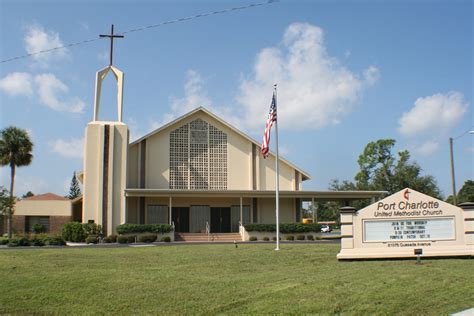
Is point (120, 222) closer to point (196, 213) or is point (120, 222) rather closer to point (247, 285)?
point (196, 213)

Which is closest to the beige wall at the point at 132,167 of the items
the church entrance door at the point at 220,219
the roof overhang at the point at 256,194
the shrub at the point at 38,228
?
the roof overhang at the point at 256,194

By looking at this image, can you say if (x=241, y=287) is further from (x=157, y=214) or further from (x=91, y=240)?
(x=157, y=214)

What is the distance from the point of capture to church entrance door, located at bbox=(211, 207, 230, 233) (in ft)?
124

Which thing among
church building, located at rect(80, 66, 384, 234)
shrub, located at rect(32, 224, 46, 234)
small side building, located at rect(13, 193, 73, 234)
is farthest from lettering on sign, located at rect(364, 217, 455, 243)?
shrub, located at rect(32, 224, 46, 234)

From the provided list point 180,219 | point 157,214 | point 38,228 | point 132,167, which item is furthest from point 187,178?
Result: point 38,228

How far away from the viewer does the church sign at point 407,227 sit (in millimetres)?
14000

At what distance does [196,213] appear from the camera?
3762 cm

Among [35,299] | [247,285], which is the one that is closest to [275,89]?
[247,285]

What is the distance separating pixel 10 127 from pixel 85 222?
1047 centimetres

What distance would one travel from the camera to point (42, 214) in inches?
1710

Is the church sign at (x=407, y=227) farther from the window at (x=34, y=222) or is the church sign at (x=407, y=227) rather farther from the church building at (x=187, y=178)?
the window at (x=34, y=222)

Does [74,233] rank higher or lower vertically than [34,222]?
lower

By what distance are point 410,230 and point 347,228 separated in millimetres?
1728

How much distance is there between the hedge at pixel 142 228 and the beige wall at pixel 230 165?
4360 millimetres
